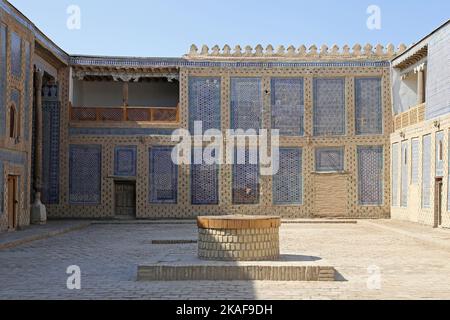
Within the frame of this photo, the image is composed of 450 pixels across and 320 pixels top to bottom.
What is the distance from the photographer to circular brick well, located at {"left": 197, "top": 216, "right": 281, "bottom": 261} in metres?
9.53

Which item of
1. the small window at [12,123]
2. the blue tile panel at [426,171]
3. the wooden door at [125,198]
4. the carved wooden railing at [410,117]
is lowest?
the wooden door at [125,198]

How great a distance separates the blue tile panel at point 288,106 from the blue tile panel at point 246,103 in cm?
56

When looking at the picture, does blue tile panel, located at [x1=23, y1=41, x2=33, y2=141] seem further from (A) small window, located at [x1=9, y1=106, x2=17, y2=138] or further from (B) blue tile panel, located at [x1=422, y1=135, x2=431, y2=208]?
(B) blue tile panel, located at [x1=422, y1=135, x2=431, y2=208]

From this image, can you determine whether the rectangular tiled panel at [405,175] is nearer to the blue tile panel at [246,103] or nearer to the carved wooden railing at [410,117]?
the carved wooden railing at [410,117]

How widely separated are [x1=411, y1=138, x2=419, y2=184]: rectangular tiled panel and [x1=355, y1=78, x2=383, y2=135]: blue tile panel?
265 cm

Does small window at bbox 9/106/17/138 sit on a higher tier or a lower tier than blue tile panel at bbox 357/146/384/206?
higher

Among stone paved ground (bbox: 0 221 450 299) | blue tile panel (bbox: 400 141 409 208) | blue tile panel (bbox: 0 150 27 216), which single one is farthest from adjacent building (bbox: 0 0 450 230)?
stone paved ground (bbox: 0 221 450 299)

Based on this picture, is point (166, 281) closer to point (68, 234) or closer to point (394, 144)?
point (68, 234)

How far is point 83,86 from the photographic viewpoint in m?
25.5

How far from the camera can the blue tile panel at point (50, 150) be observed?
23172 millimetres

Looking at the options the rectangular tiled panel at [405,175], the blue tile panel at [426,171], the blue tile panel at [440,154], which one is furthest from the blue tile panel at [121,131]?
the blue tile panel at [440,154]

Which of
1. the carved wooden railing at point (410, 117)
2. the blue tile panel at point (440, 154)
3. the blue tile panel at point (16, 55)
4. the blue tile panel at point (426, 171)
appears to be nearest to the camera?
the blue tile panel at point (16, 55)

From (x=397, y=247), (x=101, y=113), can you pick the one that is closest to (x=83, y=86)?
(x=101, y=113)
